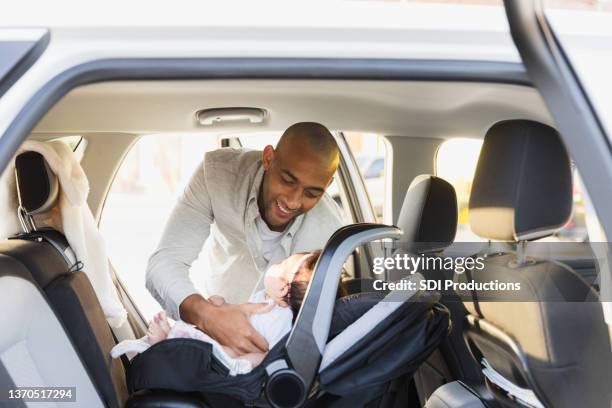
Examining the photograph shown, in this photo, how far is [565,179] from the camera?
154 centimetres

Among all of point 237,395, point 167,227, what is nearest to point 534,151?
point 237,395

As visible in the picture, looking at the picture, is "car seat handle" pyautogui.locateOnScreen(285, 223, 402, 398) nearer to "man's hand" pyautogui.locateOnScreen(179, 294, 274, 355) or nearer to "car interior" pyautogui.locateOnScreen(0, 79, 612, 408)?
"car interior" pyautogui.locateOnScreen(0, 79, 612, 408)

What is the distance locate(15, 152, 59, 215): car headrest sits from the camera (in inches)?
73.2

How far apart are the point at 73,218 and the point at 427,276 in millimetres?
1126

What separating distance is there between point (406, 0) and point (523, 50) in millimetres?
271

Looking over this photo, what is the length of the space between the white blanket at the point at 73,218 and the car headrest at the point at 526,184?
120cm

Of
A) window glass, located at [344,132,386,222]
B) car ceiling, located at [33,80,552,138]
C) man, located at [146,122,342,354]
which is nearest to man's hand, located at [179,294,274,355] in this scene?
man, located at [146,122,342,354]

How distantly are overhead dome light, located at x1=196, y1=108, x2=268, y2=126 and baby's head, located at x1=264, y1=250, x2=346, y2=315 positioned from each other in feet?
2.21

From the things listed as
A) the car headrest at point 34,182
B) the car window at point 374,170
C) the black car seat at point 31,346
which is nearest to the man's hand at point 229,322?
the black car seat at point 31,346

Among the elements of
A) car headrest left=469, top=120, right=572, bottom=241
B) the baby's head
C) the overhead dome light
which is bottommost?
the baby's head

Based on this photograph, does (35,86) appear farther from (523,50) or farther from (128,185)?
(128,185)

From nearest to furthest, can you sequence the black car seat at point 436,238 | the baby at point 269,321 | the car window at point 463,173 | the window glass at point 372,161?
the baby at point 269,321, the car window at point 463,173, the black car seat at point 436,238, the window glass at point 372,161

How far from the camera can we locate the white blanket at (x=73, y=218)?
6.14 feet

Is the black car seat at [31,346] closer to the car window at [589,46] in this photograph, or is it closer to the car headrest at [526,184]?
the car headrest at [526,184]
